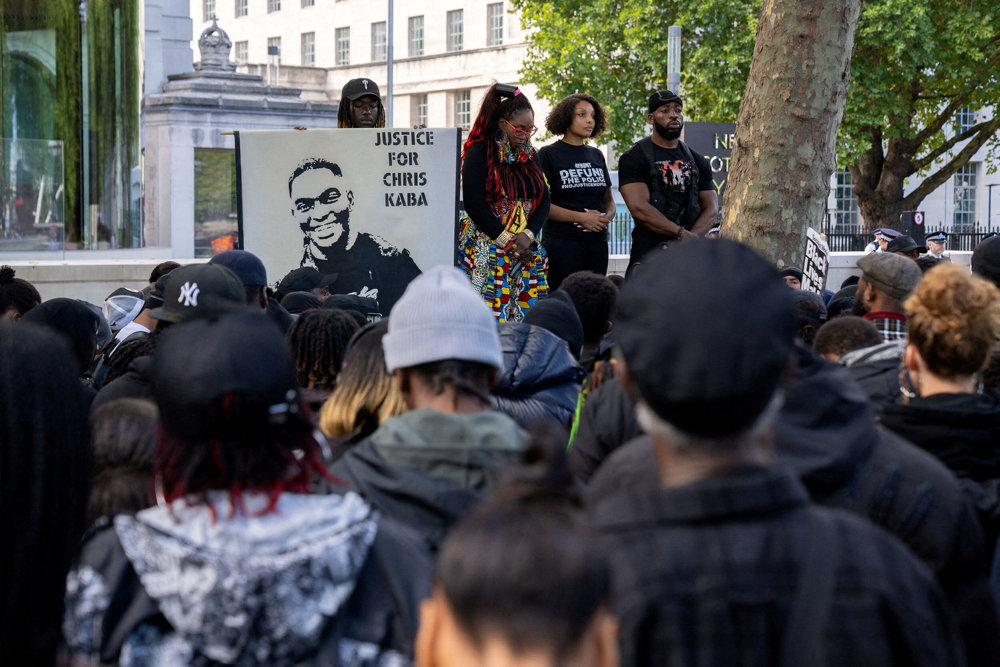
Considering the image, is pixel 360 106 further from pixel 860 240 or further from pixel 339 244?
pixel 860 240

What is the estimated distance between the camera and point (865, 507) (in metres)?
2.53

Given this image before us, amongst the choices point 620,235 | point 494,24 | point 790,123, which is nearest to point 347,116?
point 790,123

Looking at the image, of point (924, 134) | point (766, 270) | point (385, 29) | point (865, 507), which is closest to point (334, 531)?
point (766, 270)

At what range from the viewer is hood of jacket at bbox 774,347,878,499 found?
226 centimetres

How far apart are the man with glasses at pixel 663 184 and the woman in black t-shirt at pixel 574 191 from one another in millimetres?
203

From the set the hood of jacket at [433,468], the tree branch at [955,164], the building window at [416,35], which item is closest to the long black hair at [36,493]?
the hood of jacket at [433,468]

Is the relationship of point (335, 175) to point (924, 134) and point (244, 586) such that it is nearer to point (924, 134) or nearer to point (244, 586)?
point (244, 586)

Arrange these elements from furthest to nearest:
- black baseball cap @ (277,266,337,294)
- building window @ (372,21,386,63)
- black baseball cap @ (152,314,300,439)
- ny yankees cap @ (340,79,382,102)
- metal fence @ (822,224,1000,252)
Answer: building window @ (372,21,386,63), metal fence @ (822,224,1000,252), ny yankees cap @ (340,79,382,102), black baseball cap @ (277,266,337,294), black baseball cap @ (152,314,300,439)

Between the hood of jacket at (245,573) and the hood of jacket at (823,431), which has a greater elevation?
the hood of jacket at (823,431)

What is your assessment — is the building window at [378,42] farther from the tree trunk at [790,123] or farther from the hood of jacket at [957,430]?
the hood of jacket at [957,430]

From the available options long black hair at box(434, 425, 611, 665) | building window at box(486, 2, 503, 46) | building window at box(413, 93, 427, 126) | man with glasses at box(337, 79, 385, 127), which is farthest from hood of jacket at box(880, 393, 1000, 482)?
building window at box(413, 93, 427, 126)

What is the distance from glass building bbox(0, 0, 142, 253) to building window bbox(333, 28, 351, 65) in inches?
1936

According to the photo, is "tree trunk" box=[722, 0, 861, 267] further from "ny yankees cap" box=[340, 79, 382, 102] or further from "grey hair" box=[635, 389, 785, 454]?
"grey hair" box=[635, 389, 785, 454]

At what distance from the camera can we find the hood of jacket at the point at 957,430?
3148 millimetres
